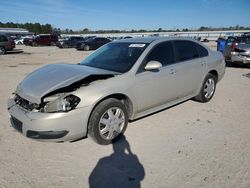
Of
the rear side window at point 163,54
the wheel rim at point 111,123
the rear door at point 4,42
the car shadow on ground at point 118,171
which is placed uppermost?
the rear door at point 4,42

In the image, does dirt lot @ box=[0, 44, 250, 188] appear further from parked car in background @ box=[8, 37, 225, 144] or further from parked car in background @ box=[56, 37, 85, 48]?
parked car in background @ box=[56, 37, 85, 48]

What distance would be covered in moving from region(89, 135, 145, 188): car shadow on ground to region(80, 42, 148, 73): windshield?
56.3 inches

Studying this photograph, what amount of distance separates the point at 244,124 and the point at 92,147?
9.75 feet

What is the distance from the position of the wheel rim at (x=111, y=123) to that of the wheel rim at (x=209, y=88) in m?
2.83

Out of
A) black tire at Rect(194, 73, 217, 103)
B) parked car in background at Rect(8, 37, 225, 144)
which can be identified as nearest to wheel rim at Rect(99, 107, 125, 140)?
parked car in background at Rect(8, 37, 225, 144)

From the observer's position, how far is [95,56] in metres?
5.21

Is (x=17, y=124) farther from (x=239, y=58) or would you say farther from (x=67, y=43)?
(x=67, y=43)

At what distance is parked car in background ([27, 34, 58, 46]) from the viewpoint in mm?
37406

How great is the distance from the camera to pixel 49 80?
12.6 ft

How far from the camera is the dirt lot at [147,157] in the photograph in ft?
9.82

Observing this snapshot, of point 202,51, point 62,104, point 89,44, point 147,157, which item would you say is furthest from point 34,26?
point 147,157

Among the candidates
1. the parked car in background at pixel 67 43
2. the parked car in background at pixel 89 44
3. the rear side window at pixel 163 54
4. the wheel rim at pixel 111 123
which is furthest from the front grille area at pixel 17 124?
the parked car in background at pixel 67 43

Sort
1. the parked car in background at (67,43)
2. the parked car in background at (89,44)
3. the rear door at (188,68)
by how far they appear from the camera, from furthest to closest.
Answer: the parked car in background at (67,43) → the parked car in background at (89,44) → the rear door at (188,68)

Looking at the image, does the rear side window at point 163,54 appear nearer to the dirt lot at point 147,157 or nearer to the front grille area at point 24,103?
the dirt lot at point 147,157
